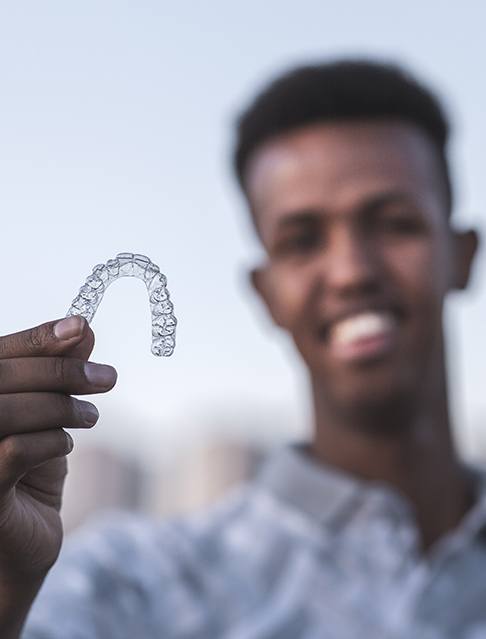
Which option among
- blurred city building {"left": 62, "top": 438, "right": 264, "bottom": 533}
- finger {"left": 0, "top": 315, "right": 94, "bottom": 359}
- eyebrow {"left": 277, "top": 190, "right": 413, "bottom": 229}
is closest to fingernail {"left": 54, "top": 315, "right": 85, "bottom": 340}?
finger {"left": 0, "top": 315, "right": 94, "bottom": 359}

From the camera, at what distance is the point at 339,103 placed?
4055mm

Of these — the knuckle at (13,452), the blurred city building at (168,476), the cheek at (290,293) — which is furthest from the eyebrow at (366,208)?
the blurred city building at (168,476)

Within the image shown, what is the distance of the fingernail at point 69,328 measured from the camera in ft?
5.84

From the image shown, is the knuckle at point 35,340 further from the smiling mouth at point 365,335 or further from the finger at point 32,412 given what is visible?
the smiling mouth at point 365,335

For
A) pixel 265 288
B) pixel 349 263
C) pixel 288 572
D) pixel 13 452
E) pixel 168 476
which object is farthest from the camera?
pixel 168 476

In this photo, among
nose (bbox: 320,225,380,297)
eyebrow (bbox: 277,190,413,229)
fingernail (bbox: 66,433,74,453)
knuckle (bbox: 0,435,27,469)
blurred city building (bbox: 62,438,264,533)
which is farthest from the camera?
blurred city building (bbox: 62,438,264,533)

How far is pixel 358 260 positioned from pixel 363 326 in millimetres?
289

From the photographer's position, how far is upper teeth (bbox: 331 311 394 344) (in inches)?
144

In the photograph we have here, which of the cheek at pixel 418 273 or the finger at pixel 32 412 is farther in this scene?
the cheek at pixel 418 273

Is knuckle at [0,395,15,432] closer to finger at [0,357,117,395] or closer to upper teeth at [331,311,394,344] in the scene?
finger at [0,357,117,395]

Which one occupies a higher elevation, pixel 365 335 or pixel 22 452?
pixel 22 452

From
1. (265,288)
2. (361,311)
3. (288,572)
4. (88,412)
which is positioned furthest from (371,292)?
(88,412)

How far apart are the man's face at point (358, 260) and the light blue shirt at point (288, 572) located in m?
0.53

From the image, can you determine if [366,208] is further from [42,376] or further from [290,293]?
[42,376]
